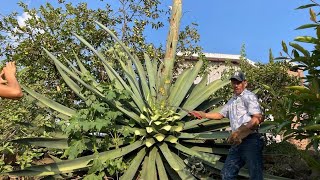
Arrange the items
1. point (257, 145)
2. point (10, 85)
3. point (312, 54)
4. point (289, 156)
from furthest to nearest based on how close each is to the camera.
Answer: point (289, 156) → point (257, 145) → point (312, 54) → point (10, 85)

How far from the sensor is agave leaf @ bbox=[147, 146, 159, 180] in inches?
195

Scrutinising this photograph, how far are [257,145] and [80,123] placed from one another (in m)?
1.87

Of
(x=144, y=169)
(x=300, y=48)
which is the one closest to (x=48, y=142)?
(x=144, y=169)

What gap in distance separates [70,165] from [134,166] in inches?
29.1

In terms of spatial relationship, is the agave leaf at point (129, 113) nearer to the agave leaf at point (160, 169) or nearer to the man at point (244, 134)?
the agave leaf at point (160, 169)

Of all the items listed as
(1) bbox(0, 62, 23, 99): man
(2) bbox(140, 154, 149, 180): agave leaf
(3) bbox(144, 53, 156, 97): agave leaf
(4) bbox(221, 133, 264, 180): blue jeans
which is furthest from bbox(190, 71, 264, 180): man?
(1) bbox(0, 62, 23, 99): man

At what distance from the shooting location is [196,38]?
28.1 feet


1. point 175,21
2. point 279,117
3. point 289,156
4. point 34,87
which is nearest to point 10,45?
point 34,87

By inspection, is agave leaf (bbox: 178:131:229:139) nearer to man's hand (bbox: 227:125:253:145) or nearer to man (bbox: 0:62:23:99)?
man's hand (bbox: 227:125:253:145)

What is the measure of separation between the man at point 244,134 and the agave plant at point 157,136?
67 centimetres

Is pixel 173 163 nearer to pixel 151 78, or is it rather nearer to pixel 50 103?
pixel 151 78

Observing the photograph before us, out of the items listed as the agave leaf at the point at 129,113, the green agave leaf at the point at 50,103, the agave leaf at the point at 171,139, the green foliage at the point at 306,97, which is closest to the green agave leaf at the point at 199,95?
the agave leaf at the point at 171,139

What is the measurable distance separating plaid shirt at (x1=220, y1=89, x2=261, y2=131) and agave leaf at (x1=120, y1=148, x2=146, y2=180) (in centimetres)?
142

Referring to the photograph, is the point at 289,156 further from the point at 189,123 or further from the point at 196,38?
the point at 196,38
